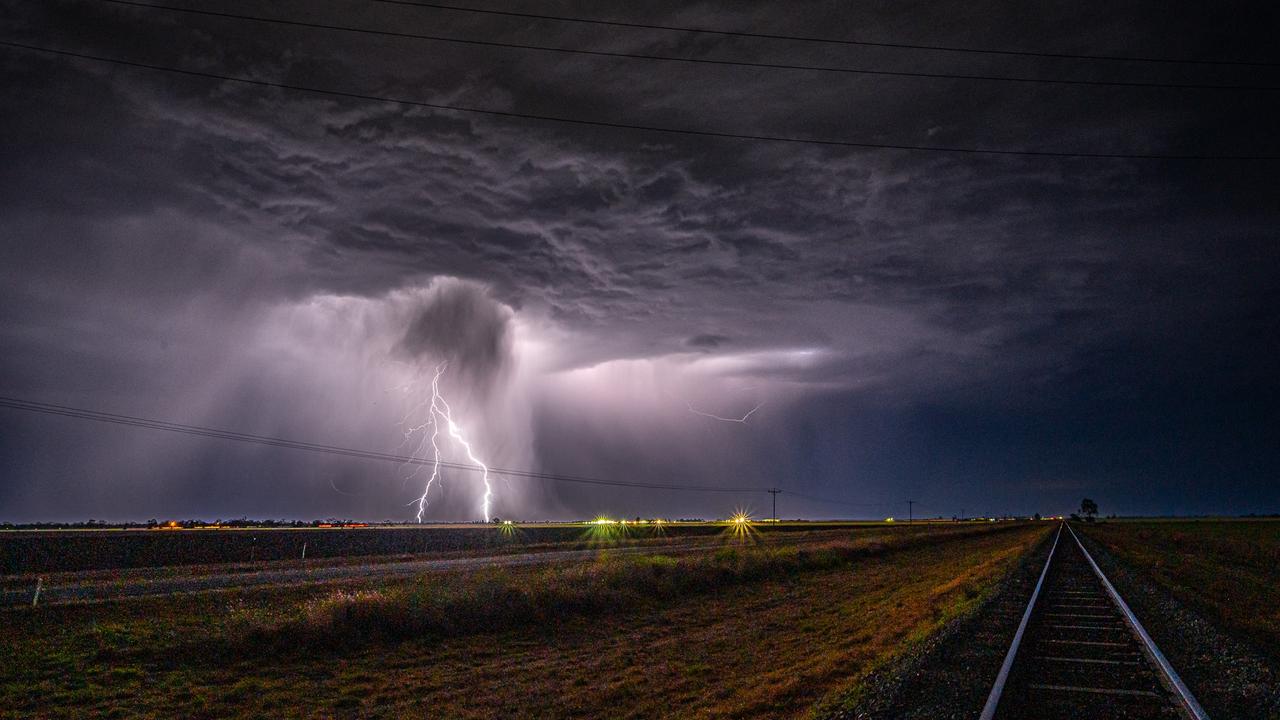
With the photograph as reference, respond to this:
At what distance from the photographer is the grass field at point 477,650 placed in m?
11.9

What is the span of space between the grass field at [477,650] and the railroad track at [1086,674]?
2.38m

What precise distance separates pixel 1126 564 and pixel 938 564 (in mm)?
9087

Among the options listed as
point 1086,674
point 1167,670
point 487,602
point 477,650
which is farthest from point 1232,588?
point 477,650

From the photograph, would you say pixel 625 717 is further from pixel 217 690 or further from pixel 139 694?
pixel 139 694

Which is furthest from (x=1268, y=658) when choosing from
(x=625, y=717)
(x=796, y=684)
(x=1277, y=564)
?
(x=1277, y=564)

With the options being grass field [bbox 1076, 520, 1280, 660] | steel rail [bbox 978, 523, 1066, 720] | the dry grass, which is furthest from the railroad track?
the dry grass

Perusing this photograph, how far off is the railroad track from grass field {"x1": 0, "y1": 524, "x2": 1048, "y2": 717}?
93.6 inches

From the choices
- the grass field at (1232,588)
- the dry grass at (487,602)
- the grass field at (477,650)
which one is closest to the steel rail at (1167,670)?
the grass field at (1232,588)

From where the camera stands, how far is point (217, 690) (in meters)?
12.9

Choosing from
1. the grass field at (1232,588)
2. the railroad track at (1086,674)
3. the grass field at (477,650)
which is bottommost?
the grass field at (477,650)

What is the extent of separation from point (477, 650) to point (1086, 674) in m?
13.2

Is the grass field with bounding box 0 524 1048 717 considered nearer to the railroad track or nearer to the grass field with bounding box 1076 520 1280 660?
the railroad track

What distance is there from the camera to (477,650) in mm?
16734

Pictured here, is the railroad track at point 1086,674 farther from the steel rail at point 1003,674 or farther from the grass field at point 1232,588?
the grass field at point 1232,588
